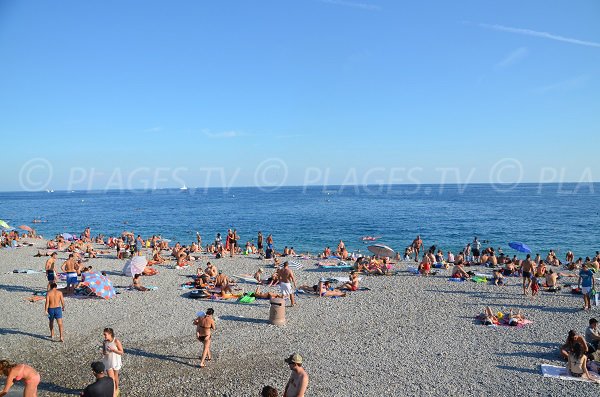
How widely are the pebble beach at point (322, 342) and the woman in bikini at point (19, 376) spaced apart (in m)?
1.44

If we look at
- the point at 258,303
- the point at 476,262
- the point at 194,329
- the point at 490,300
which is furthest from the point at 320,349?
the point at 476,262

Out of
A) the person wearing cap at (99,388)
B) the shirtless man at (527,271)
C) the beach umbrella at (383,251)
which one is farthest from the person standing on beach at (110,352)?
the beach umbrella at (383,251)

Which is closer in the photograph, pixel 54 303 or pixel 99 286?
pixel 54 303

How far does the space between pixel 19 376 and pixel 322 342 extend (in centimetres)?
624

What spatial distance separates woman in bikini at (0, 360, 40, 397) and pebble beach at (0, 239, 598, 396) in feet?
4.72

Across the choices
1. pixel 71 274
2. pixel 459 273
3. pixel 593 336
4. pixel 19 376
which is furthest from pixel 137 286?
pixel 593 336

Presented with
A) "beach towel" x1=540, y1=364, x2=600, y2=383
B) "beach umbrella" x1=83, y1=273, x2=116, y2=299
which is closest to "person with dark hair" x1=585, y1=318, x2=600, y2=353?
"beach towel" x1=540, y1=364, x2=600, y2=383

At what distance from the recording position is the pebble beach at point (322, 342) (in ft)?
26.1

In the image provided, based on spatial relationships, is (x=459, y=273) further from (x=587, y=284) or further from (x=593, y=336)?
(x=593, y=336)

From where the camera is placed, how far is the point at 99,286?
1375cm

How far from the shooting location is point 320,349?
9.72 meters

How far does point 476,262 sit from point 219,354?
1763cm

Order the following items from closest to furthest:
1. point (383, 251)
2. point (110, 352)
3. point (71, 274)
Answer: point (110, 352), point (71, 274), point (383, 251)

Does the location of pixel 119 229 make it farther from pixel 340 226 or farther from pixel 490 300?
pixel 490 300
